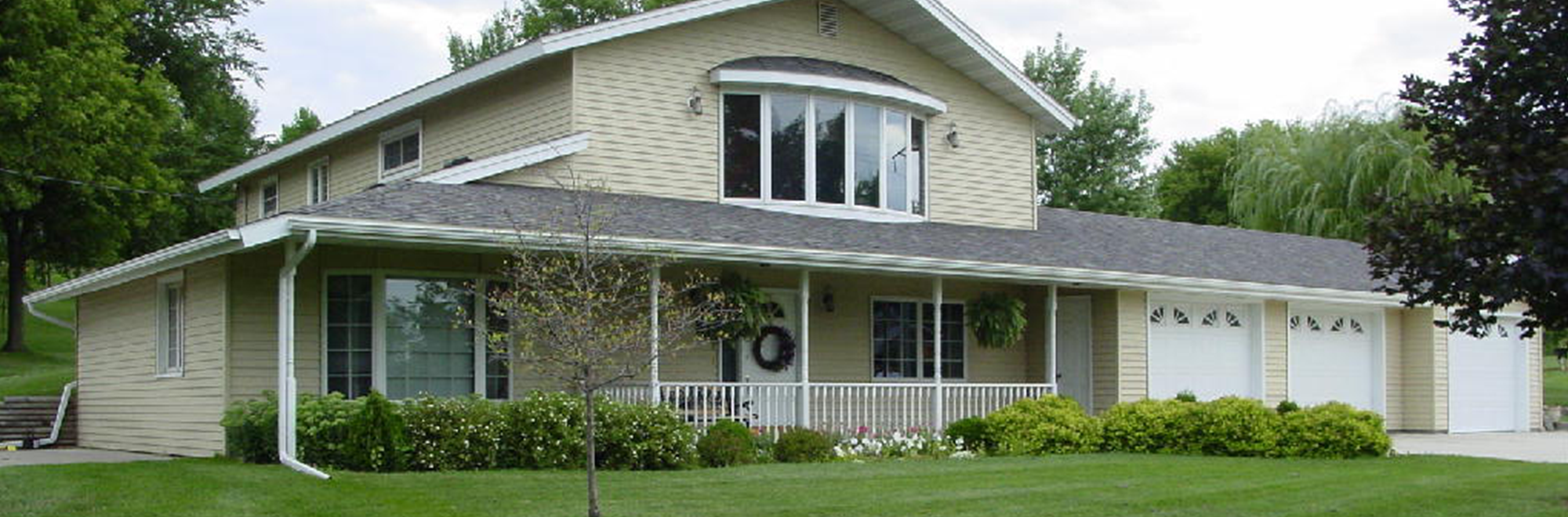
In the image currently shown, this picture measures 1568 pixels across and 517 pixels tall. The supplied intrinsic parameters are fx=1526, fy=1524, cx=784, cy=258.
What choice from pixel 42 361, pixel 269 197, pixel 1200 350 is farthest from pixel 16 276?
pixel 1200 350

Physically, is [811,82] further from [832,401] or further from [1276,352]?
[1276,352]

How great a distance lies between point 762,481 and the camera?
13.3 metres

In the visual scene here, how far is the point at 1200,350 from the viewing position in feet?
72.6

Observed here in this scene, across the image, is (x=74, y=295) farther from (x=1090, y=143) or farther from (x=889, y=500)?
(x=1090, y=143)

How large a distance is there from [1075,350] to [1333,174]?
800 inches

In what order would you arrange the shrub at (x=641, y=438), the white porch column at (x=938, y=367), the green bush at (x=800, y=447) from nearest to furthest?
the shrub at (x=641, y=438)
the green bush at (x=800, y=447)
the white porch column at (x=938, y=367)

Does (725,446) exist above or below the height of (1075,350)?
below

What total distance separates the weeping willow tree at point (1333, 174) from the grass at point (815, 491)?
22167mm

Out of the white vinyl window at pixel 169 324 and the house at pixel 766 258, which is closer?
the house at pixel 766 258

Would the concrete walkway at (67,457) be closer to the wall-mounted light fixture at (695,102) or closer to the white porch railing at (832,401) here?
the white porch railing at (832,401)

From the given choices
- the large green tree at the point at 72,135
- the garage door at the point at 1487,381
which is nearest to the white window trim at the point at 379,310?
the garage door at the point at 1487,381

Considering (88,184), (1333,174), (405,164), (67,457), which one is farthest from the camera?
(1333,174)

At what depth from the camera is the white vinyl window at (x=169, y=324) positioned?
16.9 m

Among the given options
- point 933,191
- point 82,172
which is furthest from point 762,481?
point 82,172
